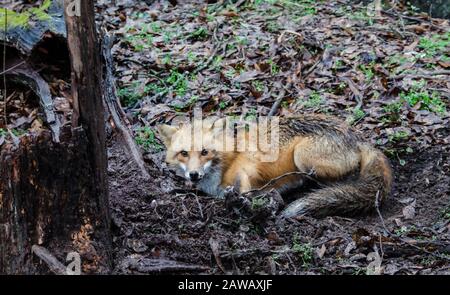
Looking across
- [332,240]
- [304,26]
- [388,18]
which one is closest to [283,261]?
[332,240]

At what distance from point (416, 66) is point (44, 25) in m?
6.01

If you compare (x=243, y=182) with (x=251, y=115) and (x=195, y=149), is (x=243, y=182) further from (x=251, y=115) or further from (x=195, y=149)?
(x=251, y=115)

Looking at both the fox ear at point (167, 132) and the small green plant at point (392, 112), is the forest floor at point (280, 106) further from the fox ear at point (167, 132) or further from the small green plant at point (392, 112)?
the fox ear at point (167, 132)

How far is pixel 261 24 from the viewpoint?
40.1 feet

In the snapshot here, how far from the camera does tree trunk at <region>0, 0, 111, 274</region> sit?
5004mm

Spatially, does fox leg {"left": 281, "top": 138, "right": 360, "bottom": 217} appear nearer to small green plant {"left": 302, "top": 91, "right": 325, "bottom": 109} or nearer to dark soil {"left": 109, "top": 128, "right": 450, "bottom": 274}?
dark soil {"left": 109, "top": 128, "right": 450, "bottom": 274}

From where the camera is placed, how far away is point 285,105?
9711 millimetres

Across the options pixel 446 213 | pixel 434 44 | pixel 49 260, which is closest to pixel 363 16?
pixel 434 44

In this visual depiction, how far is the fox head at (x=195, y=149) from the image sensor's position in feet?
25.0

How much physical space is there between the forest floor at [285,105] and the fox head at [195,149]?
0.29m

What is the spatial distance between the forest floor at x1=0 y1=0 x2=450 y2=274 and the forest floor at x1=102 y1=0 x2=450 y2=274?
0.02 meters

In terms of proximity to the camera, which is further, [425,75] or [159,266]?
[425,75]

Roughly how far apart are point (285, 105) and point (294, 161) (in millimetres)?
2048

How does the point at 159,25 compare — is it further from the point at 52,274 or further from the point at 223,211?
the point at 52,274
